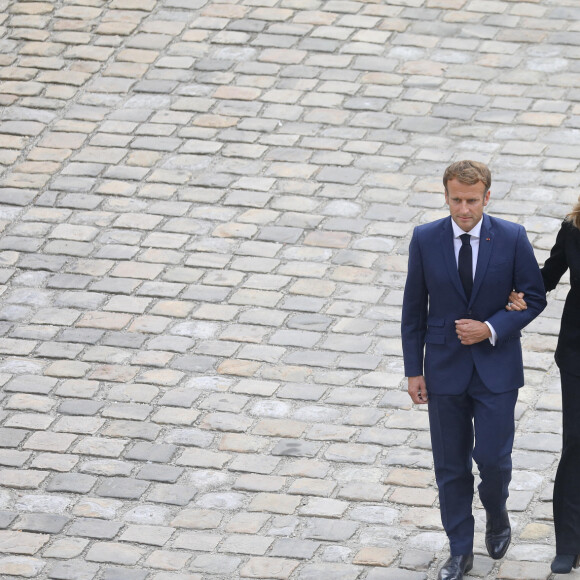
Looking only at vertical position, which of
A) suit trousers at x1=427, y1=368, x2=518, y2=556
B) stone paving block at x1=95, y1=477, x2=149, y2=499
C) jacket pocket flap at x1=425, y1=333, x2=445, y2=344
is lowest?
stone paving block at x1=95, y1=477, x2=149, y2=499

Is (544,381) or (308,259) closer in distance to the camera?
(544,381)

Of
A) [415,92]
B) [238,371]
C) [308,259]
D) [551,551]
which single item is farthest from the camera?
[415,92]

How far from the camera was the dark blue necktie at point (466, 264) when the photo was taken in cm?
549

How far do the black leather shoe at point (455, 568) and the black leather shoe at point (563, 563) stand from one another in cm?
39

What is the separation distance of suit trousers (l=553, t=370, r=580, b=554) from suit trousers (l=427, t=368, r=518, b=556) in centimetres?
25

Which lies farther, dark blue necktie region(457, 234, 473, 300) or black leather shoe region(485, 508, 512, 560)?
black leather shoe region(485, 508, 512, 560)

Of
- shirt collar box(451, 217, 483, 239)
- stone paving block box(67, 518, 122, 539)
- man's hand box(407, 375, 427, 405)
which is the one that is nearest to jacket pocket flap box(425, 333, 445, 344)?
man's hand box(407, 375, 427, 405)

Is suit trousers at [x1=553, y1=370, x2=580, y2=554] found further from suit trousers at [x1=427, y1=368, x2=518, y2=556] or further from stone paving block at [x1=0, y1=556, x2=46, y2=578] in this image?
stone paving block at [x1=0, y1=556, x2=46, y2=578]

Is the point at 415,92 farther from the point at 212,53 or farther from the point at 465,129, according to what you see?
the point at 212,53

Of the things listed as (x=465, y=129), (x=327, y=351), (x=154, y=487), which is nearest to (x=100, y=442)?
(x=154, y=487)

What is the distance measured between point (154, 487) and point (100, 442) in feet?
1.77

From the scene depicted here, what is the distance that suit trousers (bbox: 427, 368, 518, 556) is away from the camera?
551 centimetres

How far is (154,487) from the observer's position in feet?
21.9

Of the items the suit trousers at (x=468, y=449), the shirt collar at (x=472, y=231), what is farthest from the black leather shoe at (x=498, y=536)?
the shirt collar at (x=472, y=231)
